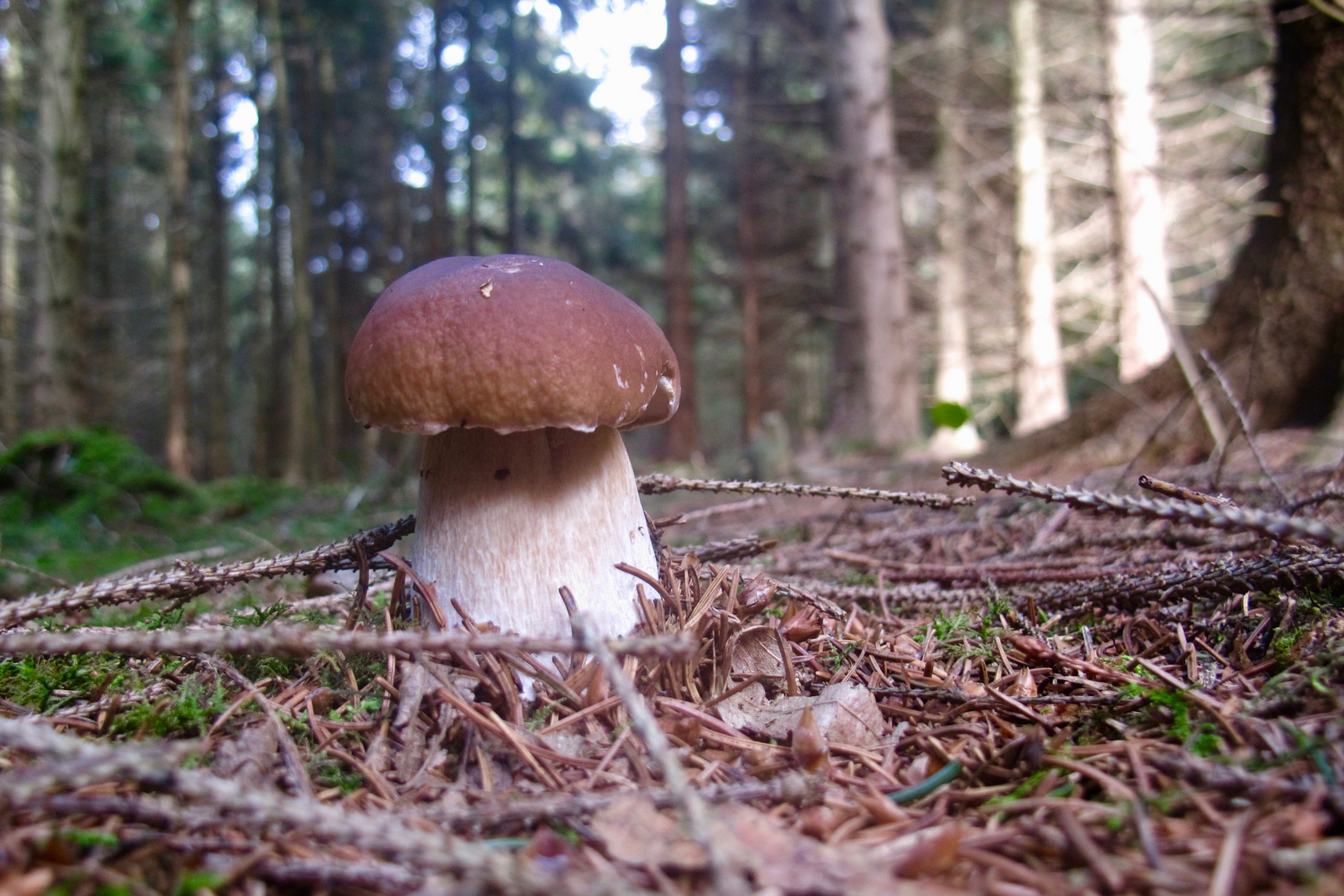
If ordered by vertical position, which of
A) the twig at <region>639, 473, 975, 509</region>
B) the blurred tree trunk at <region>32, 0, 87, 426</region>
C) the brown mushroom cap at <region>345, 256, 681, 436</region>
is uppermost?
the blurred tree trunk at <region>32, 0, 87, 426</region>

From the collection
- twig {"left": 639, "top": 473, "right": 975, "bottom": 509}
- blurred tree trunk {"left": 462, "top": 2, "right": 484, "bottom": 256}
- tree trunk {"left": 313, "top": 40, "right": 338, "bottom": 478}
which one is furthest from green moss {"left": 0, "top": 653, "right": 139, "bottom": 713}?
tree trunk {"left": 313, "top": 40, "right": 338, "bottom": 478}

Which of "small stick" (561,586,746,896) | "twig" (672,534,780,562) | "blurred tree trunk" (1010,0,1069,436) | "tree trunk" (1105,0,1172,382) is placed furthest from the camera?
"blurred tree trunk" (1010,0,1069,436)

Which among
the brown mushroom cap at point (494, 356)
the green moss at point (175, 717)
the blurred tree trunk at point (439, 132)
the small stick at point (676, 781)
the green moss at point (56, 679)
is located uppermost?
the blurred tree trunk at point (439, 132)

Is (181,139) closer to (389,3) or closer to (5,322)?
(5,322)

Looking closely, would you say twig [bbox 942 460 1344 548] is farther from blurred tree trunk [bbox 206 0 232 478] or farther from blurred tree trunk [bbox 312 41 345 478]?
blurred tree trunk [bbox 206 0 232 478]

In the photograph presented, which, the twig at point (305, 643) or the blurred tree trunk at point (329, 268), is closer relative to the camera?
the twig at point (305, 643)

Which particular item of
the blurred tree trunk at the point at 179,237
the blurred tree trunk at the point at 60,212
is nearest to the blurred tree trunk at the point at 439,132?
the blurred tree trunk at the point at 179,237

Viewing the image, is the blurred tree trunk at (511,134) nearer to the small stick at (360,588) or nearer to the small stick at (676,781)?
the small stick at (360,588)
